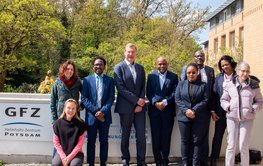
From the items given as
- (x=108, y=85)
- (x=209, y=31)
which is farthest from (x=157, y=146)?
(x=209, y=31)

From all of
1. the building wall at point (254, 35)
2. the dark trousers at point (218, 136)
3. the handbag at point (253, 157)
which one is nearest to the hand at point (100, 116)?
the dark trousers at point (218, 136)

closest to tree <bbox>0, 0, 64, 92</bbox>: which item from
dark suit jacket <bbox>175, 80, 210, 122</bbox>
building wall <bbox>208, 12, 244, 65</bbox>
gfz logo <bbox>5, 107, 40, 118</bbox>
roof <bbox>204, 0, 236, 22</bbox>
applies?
building wall <bbox>208, 12, 244, 65</bbox>

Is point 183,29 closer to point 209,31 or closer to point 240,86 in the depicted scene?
point 209,31

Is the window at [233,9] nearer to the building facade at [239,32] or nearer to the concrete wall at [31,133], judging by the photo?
the building facade at [239,32]

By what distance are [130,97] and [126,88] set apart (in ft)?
0.62

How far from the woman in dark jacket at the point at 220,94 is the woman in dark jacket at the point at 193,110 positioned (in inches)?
12.5

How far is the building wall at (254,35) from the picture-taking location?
10.4m

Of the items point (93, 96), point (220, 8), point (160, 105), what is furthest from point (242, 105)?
point (220, 8)

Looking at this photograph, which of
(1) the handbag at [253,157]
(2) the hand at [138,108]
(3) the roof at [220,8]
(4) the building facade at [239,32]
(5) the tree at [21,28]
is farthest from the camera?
(3) the roof at [220,8]

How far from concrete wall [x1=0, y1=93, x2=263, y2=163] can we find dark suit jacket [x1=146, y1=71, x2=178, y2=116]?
28.3 inches

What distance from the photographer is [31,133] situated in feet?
22.7

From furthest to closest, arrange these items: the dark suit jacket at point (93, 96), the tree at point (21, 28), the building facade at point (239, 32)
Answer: the tree at point (21, 28) → the building facade at point (239, 32) → the dark suit jacket at point (93, 96)

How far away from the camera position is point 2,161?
22.7ft

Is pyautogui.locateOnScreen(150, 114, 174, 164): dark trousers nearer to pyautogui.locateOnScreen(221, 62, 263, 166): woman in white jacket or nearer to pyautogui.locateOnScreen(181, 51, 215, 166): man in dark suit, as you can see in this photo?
pyautogui.locateOnScreen(181, 51, 215, 166): man in dark suit
